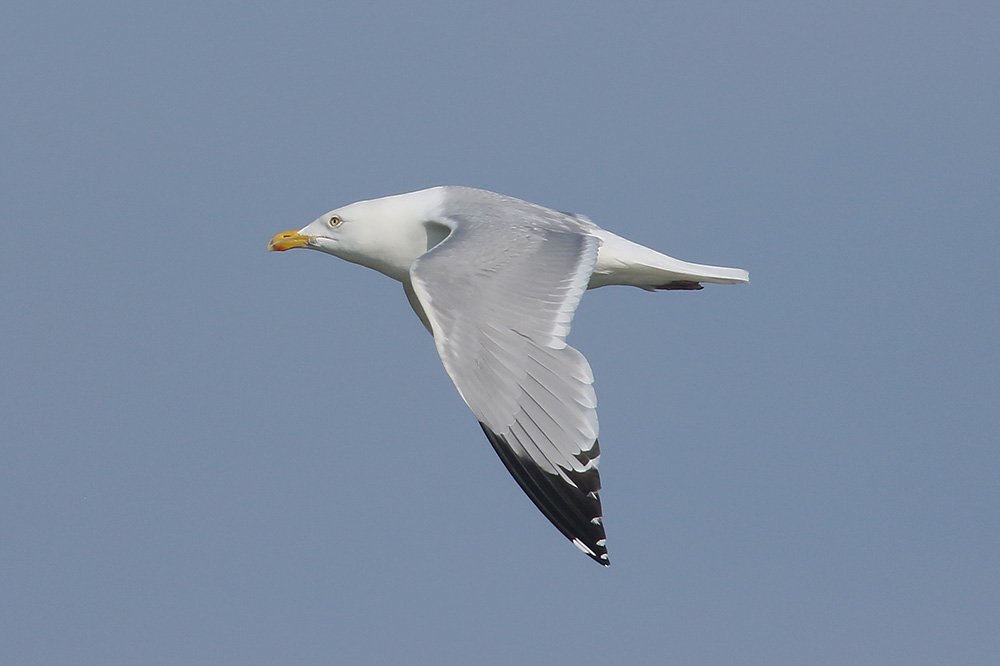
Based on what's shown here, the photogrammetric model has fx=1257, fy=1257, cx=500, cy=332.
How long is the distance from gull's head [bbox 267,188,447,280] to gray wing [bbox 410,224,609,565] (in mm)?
942

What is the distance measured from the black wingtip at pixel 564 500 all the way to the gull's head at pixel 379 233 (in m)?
1.62

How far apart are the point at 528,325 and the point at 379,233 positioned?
159 centimetres

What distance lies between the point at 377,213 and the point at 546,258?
130 centimetres

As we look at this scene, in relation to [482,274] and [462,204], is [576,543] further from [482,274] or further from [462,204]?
[462,204]

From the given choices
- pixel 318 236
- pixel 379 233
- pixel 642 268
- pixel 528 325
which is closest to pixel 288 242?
pixel 318 236

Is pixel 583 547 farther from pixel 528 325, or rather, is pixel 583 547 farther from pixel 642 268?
pixel 642 268

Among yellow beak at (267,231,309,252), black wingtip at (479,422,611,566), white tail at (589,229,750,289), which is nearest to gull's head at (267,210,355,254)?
yellow beak at (267,231,309,252)

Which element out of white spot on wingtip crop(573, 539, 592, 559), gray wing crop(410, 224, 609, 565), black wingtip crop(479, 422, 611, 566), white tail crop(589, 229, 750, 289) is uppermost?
white tail crop(589, 229, 750, 289)

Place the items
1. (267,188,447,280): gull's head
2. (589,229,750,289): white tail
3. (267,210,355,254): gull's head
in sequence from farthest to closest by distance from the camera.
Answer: (267,210,355,254): gull's head → (267,188,447,280): gull's head → (589,229,750,289): white tail

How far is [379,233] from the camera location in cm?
639

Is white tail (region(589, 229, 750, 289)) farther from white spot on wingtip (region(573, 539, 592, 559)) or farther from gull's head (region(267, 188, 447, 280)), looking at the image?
white spot on wingtip (region(573, 539, 592, 559))

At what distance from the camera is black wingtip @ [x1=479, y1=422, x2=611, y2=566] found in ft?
15.9

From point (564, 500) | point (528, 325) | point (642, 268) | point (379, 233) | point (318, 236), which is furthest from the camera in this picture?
point (318, 236)

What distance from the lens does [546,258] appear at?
5.48 metres
